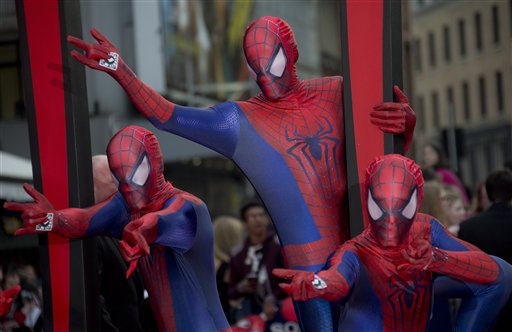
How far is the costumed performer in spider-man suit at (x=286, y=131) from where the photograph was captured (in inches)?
187

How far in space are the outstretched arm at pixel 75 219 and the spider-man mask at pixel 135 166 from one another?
0.20 m

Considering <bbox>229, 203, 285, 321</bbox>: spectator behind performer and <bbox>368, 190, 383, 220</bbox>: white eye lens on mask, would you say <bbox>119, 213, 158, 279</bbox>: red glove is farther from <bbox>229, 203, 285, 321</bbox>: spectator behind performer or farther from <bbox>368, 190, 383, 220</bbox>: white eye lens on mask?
<bbox>229, 203, 285, 321</bbox>: spectator behind performer

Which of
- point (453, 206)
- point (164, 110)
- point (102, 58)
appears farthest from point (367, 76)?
point (453, 206)

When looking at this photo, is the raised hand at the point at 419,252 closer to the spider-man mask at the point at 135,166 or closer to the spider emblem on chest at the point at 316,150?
the spider emblem on chest at the point at 316,150

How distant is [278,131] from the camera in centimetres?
490

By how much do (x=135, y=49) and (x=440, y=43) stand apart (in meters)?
30.4

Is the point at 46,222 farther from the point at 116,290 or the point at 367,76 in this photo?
the point at 367,76

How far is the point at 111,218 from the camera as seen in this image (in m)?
4.98

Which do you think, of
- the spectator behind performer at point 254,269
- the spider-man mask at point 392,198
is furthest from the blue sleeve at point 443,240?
the spectator behind performer at point 254,269

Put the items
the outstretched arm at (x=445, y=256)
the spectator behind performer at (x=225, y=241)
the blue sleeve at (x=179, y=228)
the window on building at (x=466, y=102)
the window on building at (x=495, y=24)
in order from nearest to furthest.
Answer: the outstretched arm at (x=445, y=256)
the blue sleeve at (x=179, y=228)
the spectator behind performer at (x=225, y=241)
the window on building at (x=495, y=24)
the window on building at (x=466, y=102)

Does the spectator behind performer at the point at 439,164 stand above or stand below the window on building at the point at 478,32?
below

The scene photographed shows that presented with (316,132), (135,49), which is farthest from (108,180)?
(135,49)

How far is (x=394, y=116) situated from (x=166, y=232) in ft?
3.40

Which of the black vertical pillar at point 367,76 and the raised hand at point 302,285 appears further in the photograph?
the black vertical pillar at point 367,76
